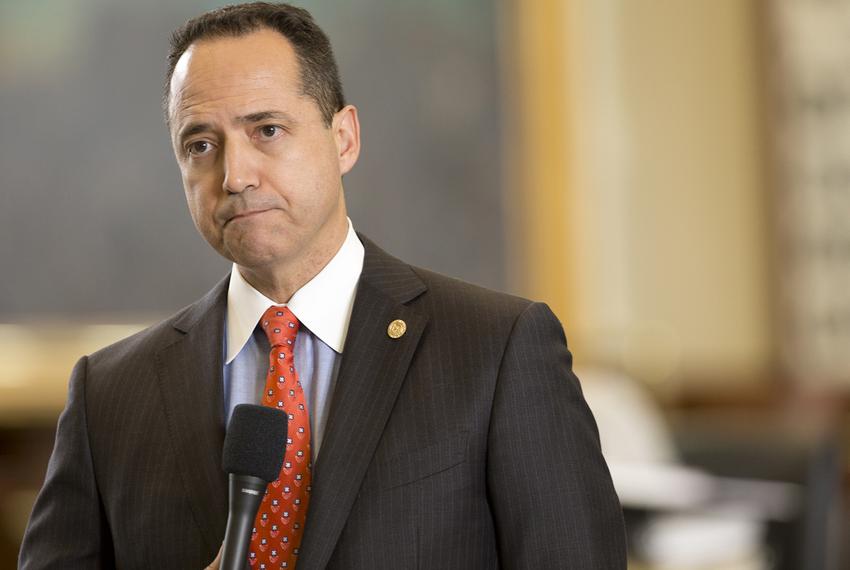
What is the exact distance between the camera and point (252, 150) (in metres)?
1.88

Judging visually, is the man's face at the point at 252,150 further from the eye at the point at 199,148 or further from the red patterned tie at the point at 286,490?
the red patterned tie at the point at 286,490

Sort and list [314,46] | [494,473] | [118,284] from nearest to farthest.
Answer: [494,473] → [314,46] → [118,284]

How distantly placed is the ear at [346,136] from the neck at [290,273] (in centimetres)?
11

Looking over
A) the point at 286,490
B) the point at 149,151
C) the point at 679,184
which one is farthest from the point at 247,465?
the point at 679,184

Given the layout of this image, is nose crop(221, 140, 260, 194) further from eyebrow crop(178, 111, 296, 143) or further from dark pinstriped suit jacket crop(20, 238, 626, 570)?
dark pinstriped suit jacket crop(20, 238, 626, 570)

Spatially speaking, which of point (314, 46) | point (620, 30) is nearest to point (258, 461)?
point (314, 46)

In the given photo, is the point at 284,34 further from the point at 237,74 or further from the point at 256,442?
the point at 256,442

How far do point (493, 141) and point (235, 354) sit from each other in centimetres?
531

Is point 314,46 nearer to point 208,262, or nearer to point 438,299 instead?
point 438,299

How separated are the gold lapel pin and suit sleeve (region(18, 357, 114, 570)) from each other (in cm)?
50

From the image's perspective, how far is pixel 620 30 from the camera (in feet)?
23.9

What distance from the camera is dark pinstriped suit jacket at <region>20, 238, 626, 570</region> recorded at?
183cm

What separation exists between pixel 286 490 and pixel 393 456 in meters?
0.17

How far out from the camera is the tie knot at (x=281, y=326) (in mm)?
1972
